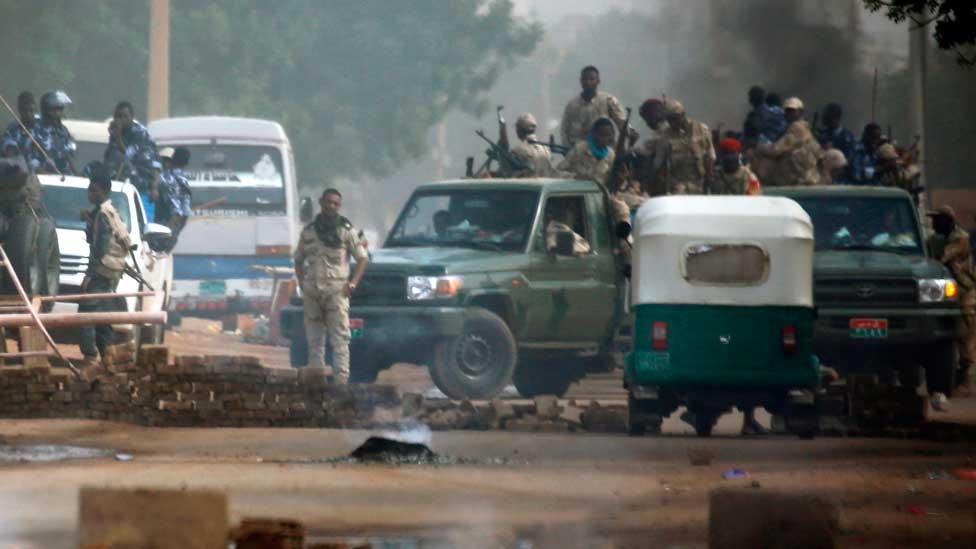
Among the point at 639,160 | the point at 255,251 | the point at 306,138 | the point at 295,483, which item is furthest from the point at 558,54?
the point at 295,483

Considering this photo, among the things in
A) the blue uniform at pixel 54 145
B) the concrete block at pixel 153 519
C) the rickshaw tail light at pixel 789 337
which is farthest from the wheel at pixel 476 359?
the concrete block at pixel 153 519

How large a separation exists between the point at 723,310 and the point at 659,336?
→ 0.46m

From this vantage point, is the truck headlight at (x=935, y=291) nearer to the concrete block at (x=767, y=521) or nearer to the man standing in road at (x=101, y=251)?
the man standing in road at (x=101, y=251)

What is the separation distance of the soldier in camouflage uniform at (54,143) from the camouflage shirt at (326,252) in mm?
3825

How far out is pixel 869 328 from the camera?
1717 centimetres

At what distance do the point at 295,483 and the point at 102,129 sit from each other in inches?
524

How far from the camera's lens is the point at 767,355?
1471 centimetres

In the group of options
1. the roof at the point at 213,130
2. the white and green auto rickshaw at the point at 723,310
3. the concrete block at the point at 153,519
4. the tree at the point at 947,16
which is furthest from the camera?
the roof at the point at 213,130

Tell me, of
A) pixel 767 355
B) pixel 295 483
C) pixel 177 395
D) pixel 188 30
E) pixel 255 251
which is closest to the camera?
pixel 295 483

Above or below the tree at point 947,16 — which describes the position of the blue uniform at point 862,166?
below

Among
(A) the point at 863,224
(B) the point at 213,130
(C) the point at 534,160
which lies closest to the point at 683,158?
(C) the point at 534,160

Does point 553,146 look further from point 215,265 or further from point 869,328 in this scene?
point 215,265

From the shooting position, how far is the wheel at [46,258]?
18172mm

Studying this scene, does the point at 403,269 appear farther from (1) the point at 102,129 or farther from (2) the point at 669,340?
(1) the point at 102,129
